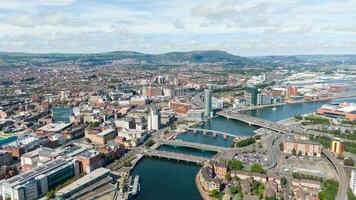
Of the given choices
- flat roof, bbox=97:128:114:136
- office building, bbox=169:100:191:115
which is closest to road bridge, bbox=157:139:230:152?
flat roof, bbox=97:128:114:136

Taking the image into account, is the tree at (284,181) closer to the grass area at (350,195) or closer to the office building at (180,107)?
the grass area at (350,195)

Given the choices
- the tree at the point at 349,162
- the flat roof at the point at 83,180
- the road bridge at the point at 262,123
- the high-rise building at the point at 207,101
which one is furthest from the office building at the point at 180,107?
the flat roof at the point at 83,180

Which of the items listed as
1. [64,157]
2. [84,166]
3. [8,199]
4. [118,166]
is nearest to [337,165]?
[118,166]

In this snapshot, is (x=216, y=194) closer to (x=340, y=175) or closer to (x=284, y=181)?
Result: (x=284, y=181)

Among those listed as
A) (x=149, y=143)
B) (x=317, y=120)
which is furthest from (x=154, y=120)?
(x=317, y=120)

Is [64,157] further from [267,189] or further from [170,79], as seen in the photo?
[170,79]

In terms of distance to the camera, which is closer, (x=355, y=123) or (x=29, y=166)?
→ (x=29, y=166)
